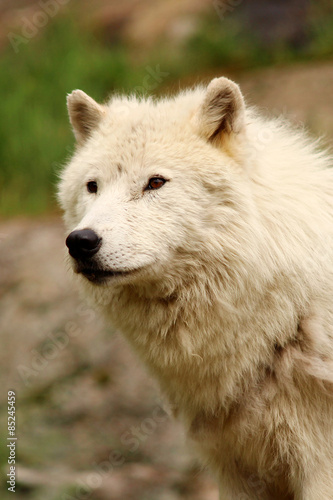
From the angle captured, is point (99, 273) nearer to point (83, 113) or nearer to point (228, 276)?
point (228, 276)

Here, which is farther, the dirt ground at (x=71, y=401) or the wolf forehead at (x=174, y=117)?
the dirt ground at (x=71, y=401)

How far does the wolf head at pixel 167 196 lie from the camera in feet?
10.2

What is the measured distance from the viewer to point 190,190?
325 cm

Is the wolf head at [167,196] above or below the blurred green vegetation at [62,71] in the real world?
below

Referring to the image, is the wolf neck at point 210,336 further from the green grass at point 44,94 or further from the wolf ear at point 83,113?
the green grass at point 44,94

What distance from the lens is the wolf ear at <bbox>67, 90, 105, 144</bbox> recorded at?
12.3ft

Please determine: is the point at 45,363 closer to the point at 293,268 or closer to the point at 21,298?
the point at 21,298

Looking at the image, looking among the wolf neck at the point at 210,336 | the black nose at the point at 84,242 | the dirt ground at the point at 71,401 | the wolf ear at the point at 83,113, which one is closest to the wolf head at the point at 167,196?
the black nose at the point at 84,242

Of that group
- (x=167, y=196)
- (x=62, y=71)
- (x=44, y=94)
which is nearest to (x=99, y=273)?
(x=167, y=196)

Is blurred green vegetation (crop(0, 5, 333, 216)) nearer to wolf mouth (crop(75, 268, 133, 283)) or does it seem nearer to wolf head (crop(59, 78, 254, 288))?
wolf head (crop(59, 78, 254, 288))

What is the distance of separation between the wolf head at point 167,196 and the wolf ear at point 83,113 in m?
0.31

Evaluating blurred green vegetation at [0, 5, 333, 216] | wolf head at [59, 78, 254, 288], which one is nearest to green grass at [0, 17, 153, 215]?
blurred green vegetation at [0, 5, 333, 216]

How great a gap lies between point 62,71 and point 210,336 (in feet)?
24.3

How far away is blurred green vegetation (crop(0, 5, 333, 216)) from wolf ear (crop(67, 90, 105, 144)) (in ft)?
15.2
